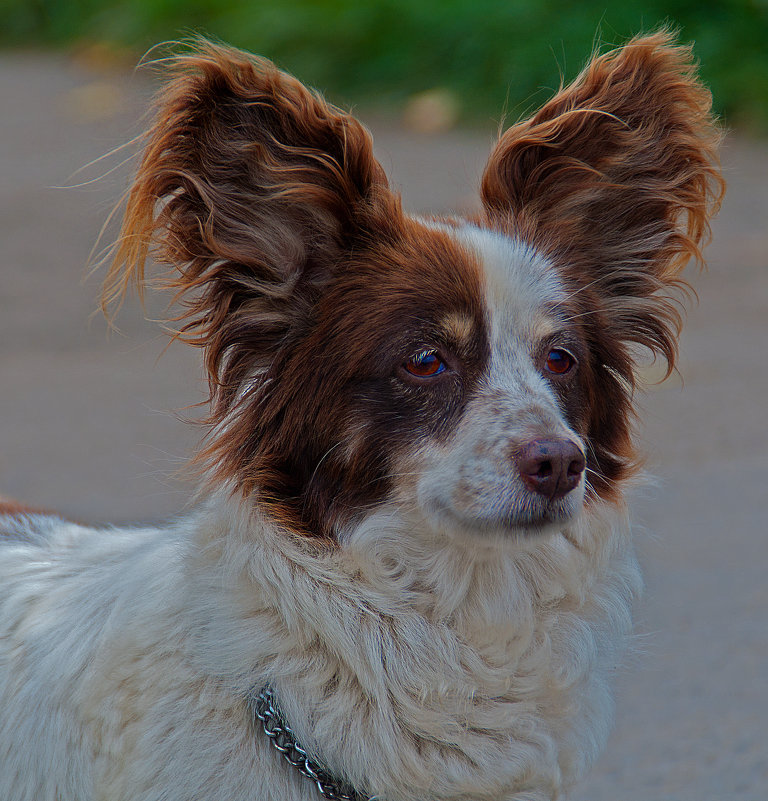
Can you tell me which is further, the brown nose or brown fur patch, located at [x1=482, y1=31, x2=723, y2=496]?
brown fur patch, located at [x1=482, y1=31, x2=723, y2=496]

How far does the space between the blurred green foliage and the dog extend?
8934 millimetres

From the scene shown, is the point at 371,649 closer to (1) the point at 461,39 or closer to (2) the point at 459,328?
(2) the point at 459,328

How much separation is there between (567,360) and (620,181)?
669 millimetres

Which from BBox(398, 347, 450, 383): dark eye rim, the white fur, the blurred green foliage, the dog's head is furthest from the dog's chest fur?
the blurred green foliage

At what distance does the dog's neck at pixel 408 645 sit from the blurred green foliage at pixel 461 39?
925 cm

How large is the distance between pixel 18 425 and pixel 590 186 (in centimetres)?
542

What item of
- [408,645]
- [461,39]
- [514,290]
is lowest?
[408,645]

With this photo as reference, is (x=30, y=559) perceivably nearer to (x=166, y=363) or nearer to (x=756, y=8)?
(x=166, y=363)

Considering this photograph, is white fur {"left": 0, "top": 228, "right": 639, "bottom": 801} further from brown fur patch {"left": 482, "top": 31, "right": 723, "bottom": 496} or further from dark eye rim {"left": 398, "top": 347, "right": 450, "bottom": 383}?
brown fur patch {"left": 482, "top": 31, "right": 723, "bottom": 496}

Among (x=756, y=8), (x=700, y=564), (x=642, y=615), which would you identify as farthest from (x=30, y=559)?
(x=756, y=8)

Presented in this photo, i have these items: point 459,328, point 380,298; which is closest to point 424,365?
point 459,328

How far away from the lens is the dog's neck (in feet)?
9.17

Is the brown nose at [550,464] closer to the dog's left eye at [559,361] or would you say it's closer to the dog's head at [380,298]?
the dog's head at [380,298]

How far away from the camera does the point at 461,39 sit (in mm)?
13750
